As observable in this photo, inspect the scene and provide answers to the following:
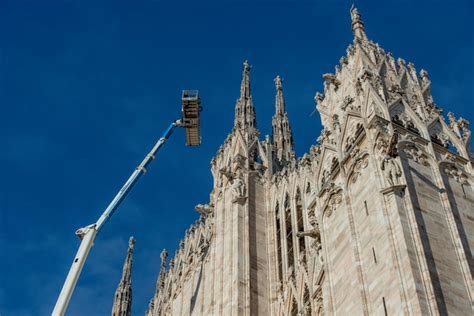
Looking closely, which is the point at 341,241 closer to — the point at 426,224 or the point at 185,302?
the point at 426,224

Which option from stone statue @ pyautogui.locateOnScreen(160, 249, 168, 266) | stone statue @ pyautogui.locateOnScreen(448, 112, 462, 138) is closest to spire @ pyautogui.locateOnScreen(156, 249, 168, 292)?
stone statue @ pyautogui.locateOnScreen(160, 249, 168, 266)

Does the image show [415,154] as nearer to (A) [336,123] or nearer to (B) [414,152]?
(B) [414,152]

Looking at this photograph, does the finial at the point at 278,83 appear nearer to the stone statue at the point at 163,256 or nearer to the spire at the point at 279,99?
the spire at the point at 279,99

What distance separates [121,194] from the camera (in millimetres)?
34281

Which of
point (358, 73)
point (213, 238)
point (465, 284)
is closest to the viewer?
point (465, 284)

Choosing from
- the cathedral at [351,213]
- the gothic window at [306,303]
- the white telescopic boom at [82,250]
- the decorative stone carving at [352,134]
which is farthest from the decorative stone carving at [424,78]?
the white telescopic boom at [82,250]

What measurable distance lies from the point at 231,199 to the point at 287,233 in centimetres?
344

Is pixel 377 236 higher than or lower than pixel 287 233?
lower

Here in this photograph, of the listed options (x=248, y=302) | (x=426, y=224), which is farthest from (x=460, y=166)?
(x=248, y=302)

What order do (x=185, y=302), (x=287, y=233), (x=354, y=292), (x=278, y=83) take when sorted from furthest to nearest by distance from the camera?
1. (x=278, y=83)
2. (x=185, y=302)
3. (x=287, y=233)
4. (x=354, y=292)

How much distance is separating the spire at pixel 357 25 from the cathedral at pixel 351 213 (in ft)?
0.27

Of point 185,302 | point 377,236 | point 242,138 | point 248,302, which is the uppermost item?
point 242,138

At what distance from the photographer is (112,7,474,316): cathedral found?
69.5 ft

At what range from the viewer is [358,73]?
Result: 2944 cm
